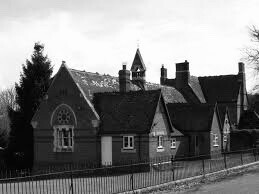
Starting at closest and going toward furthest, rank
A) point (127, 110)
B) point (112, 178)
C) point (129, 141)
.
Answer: point (112, 178) < point (129, 141) < point (127, 110)

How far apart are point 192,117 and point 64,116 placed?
13.5 m

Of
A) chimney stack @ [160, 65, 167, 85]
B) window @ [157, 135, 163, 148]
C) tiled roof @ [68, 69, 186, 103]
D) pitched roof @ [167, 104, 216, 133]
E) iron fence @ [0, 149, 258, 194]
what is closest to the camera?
iron fence @ [0, 149, 258, 194]

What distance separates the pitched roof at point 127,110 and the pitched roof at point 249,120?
23.4m

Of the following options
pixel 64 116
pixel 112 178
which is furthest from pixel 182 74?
pixel 112 178

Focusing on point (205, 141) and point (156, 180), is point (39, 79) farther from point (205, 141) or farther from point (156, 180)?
point (156, 180)

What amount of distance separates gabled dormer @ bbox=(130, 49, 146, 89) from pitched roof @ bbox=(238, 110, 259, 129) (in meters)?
16.7

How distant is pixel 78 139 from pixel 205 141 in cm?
1355

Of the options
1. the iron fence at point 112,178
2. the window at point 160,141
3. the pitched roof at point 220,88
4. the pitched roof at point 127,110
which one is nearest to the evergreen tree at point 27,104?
the pitched roof at point 127,110

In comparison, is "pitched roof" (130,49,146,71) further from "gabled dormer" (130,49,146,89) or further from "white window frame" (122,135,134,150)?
"white window frame" (122,135,134,150)

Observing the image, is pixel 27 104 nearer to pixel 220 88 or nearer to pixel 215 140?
pixel 215 140

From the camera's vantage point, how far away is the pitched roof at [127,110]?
37594 mm

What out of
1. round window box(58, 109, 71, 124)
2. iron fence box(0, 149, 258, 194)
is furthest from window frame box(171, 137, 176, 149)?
round window box(58, 109, 71, 124)

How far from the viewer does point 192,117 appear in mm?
46250

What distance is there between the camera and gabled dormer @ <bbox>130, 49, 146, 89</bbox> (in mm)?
50188
